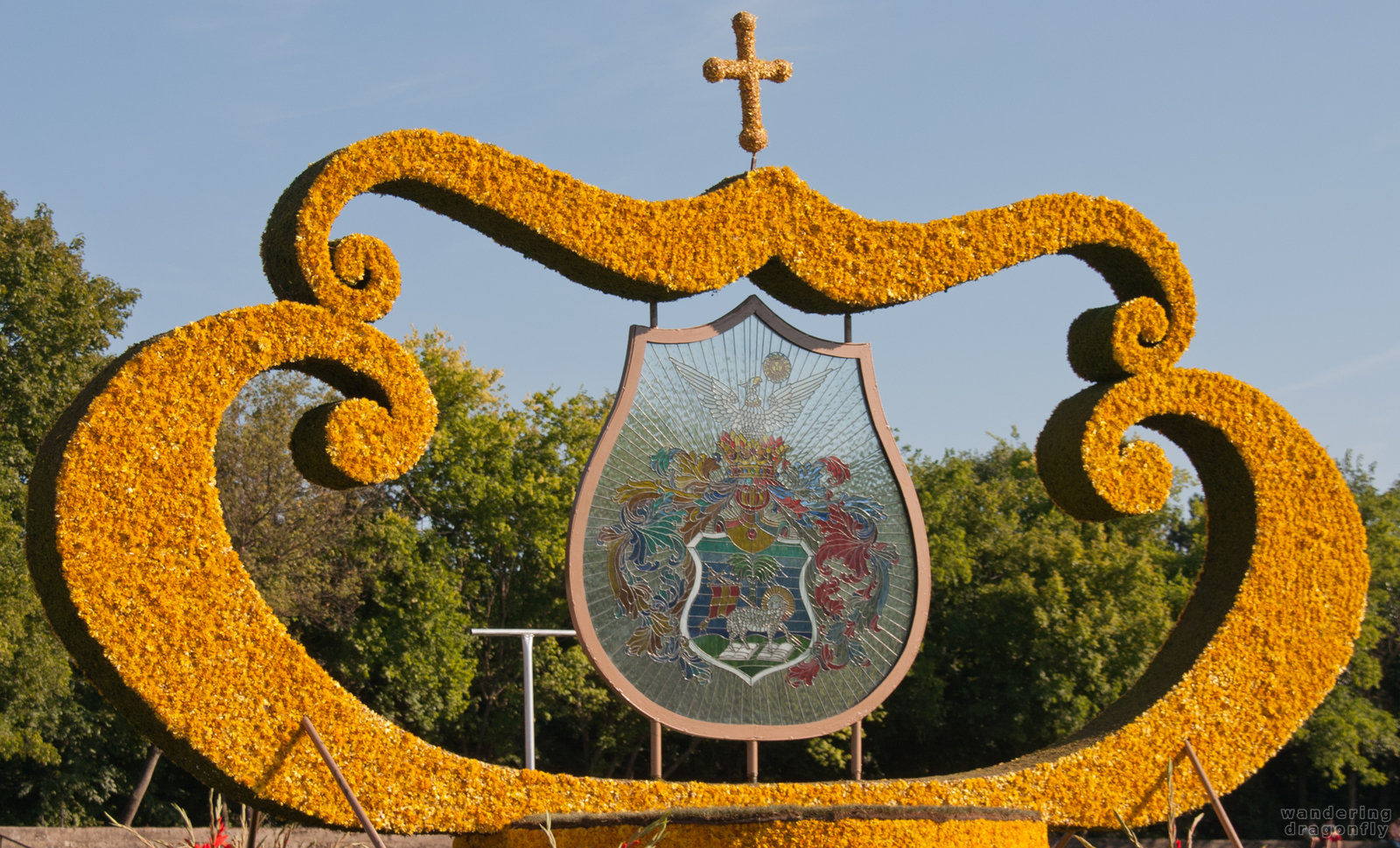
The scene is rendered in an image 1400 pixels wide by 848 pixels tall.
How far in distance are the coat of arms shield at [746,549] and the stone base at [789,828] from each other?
0.96 m

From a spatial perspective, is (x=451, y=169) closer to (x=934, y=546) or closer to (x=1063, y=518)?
(x=934, y=546)

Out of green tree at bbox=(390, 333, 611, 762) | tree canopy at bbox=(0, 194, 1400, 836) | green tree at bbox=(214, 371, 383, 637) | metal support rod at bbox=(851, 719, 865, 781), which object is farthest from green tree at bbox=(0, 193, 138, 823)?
metal support rod at bbox=(851, 719, 865, 781)

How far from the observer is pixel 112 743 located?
2009cm

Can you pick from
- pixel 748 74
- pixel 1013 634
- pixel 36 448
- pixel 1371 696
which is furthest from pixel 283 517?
pixel 1371 696

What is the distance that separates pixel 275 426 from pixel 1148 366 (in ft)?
48.4

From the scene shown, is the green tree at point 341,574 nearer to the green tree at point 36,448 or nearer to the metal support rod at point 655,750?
the green tree at point 36,448

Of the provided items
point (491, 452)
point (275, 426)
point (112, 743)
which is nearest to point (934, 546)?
point (491, 452)

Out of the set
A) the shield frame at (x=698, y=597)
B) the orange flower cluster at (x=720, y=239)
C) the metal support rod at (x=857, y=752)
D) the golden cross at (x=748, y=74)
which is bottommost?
the metal support rod at (x=857, y=752)

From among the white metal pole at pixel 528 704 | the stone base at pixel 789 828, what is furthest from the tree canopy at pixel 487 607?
the stone base at pixel 789 828

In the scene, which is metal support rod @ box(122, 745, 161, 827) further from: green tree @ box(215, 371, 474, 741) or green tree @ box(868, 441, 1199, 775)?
green tree @ box(868, 441, 1199, 775)

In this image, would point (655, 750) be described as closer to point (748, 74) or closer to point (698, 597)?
point (698, 597)

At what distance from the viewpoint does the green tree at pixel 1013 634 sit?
71.9 ft

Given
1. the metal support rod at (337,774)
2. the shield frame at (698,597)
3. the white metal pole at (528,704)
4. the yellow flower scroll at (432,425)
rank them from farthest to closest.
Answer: the white metal pole at (528,704), the shield frame at (698,597), the metal support rod at (337,774), the yellow flower scroll at (432,425)

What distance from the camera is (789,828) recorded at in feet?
23.0
